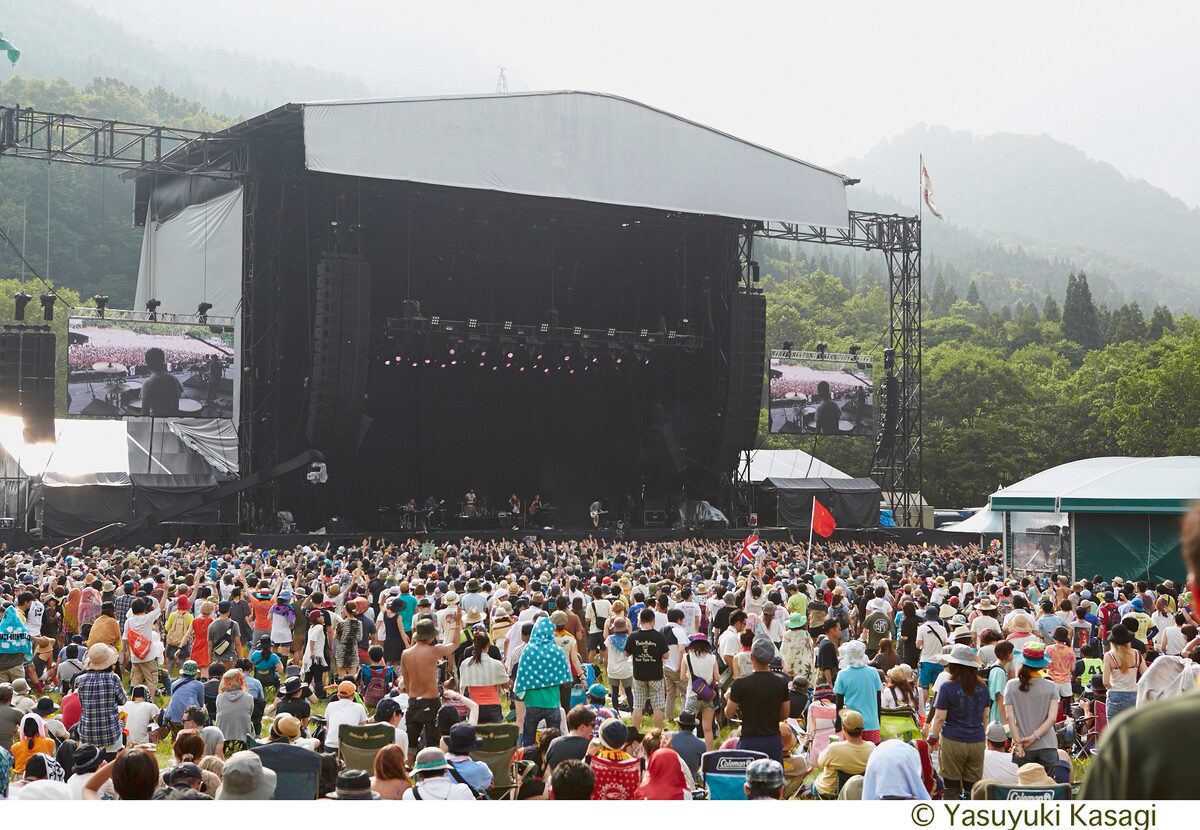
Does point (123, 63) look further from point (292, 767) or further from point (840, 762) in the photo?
point (840, 762)

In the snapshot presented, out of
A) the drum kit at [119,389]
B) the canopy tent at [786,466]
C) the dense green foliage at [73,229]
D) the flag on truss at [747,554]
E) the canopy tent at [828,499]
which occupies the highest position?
the dense green foliage at [73,229]

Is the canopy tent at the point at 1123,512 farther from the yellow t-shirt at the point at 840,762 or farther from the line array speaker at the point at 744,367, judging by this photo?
the yellow t-shirt at the point at 840,762

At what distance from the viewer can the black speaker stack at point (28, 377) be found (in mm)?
27656

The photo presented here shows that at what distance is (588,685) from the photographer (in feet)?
38.0

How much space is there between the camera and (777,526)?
3581cm

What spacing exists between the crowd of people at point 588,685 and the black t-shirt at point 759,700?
0.01m

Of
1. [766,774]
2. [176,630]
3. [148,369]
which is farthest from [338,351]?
[766,774]

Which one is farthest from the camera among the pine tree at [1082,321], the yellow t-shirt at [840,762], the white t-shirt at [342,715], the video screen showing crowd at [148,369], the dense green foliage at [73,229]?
the pine tree at [1082,321]

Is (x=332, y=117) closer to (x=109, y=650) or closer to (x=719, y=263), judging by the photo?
(x=719, y=263)

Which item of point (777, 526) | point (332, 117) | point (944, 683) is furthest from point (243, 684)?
point (777, 526)

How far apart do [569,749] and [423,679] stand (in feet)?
8.23

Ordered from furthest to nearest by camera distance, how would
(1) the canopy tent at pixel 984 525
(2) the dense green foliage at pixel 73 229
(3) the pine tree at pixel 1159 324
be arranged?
(3) the pine tree at pixel 1159 324 < (2) the dense green foliage at pixel 73 229 < (1) the canopy tent at pixel 984 525

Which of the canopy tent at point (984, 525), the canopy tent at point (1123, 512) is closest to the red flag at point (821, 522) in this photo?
the canopy tent at point (1123, 512)

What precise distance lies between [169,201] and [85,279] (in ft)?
131
